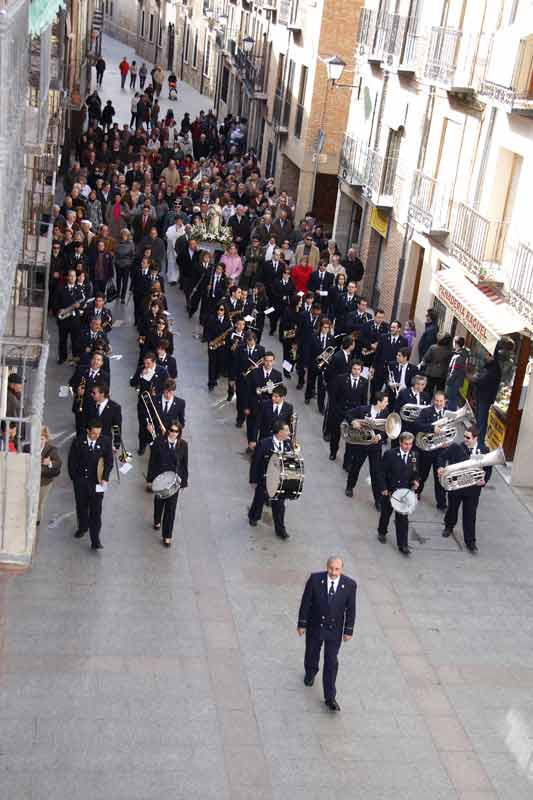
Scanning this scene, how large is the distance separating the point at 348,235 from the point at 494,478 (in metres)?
13.9

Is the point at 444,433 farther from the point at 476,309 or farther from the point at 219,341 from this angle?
the point at 219,341

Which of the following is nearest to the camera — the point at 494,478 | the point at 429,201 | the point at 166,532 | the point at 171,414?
the point at 166,532

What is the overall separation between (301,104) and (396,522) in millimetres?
23095

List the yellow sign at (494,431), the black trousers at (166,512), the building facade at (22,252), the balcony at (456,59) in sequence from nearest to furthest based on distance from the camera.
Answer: the building facade at (22,252)
the black trousers at (166,512)
the yellow sign at (494,431)
the balcony at (456,59)

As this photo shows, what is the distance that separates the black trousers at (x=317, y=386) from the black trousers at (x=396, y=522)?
14.5ft

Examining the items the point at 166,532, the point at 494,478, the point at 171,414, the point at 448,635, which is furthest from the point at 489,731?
the point at 494,478

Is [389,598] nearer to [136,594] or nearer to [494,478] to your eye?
[136,594]

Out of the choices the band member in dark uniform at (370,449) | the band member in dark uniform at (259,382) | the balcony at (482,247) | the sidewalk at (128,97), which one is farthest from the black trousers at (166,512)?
the sidewalk at (128,97)

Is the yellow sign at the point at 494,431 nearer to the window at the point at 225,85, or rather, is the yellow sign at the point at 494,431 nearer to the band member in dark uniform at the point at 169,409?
the band member in dark uniform at the point at 169,409

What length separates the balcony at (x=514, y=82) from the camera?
17562mm

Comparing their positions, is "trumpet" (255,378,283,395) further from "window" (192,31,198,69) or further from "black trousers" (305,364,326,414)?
"window" (192,31,198,69)

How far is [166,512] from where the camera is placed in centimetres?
A: 1350

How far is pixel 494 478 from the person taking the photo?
17.5 metres

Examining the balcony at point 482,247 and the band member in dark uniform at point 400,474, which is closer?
the band member in dark uniform at point 400,474
